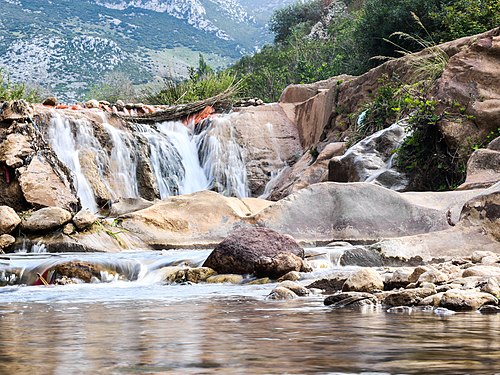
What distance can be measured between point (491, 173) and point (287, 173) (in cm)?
738

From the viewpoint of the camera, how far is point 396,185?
12.8 meters

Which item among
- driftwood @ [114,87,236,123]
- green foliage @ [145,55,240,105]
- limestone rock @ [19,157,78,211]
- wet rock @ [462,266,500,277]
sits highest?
green foliage @ [145,55,240,105]

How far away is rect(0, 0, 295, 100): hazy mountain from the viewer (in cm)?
6103

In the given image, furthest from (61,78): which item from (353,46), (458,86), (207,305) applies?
(207,305)

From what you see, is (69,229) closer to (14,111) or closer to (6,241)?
(6,241)

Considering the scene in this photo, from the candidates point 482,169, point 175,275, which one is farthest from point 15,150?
point 482,169

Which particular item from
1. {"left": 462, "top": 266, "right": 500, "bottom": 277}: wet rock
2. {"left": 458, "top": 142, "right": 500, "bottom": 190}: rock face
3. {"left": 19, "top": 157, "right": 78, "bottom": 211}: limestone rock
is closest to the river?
{"left": 462, "top": 266, "right": 500, "bottom": 277}: wet rock

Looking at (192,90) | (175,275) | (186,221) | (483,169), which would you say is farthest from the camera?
(192,90)

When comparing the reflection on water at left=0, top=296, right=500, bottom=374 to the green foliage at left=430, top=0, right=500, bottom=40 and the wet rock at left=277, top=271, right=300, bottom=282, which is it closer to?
the wet rock at left=277, top=271, right=300, bottom=282

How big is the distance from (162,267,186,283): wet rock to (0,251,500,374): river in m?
1.86

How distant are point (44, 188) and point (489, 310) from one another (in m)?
8.60

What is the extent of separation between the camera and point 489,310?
14.4 ft

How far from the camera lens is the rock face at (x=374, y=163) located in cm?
1282

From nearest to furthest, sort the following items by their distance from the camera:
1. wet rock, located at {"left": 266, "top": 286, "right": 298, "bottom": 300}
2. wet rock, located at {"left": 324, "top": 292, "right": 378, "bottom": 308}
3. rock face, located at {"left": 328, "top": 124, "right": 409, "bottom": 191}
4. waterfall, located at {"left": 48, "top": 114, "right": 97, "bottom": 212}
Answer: wet rock, located at {"left": 324, "top": 292, "right": 378, "bottom": 308}, wet rock, located at {"left": 266, "top": 286, "right": 298, "bottom": 300}, rock face, located at {"left": 328, "top": 124, "right": 409, "bottom": 191}, waterfall, located at {"left": 48, "top": 114, "right": 97, "bottom": 212}
